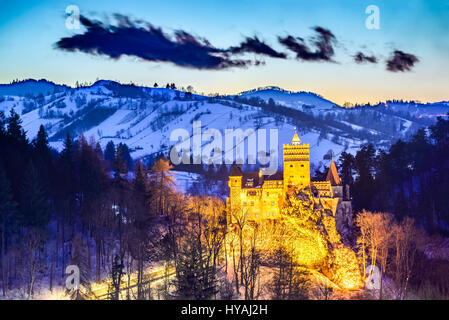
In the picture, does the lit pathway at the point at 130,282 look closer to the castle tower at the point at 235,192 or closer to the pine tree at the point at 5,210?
the pine tree at the point at 5,210

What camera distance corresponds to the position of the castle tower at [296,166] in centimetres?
6994

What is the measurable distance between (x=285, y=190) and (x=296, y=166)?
417cm

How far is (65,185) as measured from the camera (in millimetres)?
62125

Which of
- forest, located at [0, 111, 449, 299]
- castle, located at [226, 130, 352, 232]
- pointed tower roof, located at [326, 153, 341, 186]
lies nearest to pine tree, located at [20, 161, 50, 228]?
forest, located at [0, 111, 449, 299]

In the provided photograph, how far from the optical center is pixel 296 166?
70.6m

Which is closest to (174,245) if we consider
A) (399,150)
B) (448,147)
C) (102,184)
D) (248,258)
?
(248,258)

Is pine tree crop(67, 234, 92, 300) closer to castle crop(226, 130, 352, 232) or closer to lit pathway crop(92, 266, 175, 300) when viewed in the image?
lit pathway crop(92, 266, 175, 300)

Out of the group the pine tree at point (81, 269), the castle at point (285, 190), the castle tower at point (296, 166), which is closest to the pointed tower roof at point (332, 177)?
the castle at point (285, 190)

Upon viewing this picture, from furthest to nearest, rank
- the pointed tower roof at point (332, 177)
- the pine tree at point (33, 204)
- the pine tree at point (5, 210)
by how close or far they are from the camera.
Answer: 1. the pointed tower roof at point (332, 177)
2. the pine tree at point (33, 204)
3. the pine tree at point (5, 210)

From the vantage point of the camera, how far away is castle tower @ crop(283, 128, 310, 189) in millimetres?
69938

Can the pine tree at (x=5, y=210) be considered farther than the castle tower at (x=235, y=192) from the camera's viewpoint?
No

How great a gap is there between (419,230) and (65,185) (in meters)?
54.9

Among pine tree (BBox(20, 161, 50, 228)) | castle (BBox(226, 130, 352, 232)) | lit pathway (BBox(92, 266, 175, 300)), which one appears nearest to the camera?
lit pathway (BBox(92, 266, 175, 300))

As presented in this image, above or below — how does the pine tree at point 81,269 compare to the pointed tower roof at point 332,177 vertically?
below
